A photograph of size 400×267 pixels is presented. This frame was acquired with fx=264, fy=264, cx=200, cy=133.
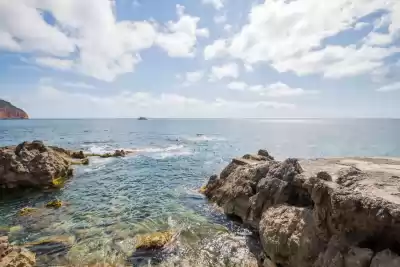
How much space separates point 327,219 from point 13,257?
1486 centimetres

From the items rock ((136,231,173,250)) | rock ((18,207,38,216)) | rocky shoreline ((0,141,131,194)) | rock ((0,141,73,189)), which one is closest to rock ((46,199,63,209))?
rock ((18,207,38,216))

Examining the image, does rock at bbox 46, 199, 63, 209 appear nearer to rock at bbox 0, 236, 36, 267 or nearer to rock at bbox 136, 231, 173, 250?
rock at bbox 0, 236, 36, 267

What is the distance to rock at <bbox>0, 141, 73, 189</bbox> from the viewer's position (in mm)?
29267

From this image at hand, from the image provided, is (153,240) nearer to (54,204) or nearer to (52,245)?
(52,245)

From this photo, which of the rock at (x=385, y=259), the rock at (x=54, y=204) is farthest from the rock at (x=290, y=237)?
the rock at (x=54, y=204)

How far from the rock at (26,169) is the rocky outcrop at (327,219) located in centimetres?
2412

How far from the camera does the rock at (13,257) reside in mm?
12711

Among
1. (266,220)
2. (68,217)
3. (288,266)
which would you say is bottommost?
(68,217)

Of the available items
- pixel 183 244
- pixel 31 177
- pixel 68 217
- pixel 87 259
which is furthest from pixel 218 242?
pixel 31 177

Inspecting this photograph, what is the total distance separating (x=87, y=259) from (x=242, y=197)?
447 inches

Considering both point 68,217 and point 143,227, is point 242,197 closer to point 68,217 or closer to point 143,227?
point 143,227

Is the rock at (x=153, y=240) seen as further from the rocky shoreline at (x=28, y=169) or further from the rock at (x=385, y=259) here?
the rocky shoreline at (x=28, y=169)

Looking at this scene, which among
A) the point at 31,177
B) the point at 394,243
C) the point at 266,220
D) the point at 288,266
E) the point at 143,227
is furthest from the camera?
the point at 31,177

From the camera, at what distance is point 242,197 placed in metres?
20.5
